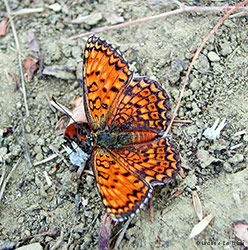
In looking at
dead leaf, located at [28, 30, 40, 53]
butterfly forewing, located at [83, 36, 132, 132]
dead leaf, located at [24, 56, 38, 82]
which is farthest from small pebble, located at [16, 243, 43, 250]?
dead leaf, located at [28, 30, 40, 53]

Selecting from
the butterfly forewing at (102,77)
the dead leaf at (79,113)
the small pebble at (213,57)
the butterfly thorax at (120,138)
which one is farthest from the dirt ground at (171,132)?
the butterfly forewing at (102,77)

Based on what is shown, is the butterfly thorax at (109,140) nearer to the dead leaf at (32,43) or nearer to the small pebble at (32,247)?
the small pebble at (32,247)

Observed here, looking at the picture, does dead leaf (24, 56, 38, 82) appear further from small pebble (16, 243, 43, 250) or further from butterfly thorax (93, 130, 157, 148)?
small pebble (16, 243, 43, 250)

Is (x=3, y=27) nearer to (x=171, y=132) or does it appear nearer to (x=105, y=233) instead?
(x=171, y=132)

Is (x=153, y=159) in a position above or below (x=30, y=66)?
below

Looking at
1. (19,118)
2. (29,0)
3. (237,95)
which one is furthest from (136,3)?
(19,118)

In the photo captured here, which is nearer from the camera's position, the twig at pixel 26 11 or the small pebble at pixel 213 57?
the small pebble at pixel 213 57

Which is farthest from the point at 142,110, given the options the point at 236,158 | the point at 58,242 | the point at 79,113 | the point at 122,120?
the point at 58,242
